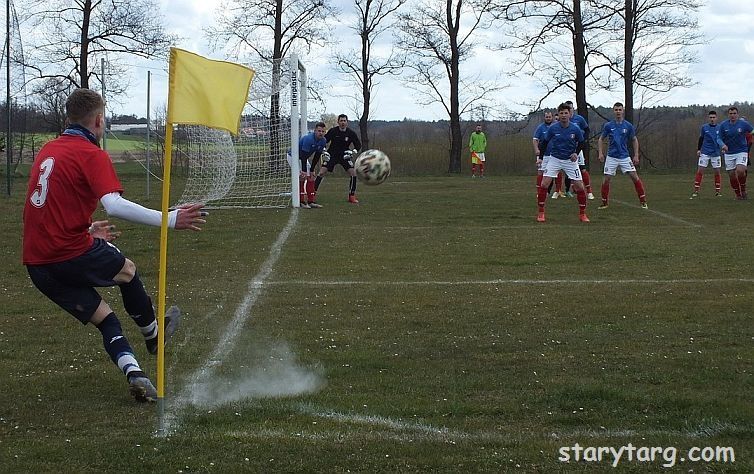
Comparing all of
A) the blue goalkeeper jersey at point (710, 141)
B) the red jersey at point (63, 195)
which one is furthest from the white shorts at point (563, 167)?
the red jersey at point (63, 195)

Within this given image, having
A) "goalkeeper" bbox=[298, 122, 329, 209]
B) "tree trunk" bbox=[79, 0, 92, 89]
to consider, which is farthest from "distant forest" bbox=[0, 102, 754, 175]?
"goalkeeper" bbox=[298, 122, 329, 209]

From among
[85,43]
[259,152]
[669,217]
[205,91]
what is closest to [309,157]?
[259,152]

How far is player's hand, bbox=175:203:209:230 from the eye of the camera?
505cm

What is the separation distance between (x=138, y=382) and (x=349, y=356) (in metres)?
1.70

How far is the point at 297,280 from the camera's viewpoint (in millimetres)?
10297

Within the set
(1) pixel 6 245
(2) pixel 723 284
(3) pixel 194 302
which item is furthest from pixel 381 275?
(1) pixel 6 245

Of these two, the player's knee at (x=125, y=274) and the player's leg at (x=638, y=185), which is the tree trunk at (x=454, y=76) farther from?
the player's knee at (x=125, y=274)

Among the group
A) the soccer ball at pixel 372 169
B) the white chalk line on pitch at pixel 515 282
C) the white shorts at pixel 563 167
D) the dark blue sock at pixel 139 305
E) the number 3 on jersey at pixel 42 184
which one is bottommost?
the white chalk line on pitch at pixel 515 282

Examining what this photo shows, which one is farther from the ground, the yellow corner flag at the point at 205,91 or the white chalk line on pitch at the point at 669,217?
the yellow corner flag at the point at 205,91

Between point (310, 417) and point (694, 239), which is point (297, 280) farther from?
point (694, 239)

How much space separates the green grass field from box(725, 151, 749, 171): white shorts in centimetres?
785

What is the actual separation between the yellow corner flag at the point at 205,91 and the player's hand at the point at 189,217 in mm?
462

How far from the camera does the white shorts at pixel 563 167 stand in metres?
16.4

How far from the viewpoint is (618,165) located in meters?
18.4
